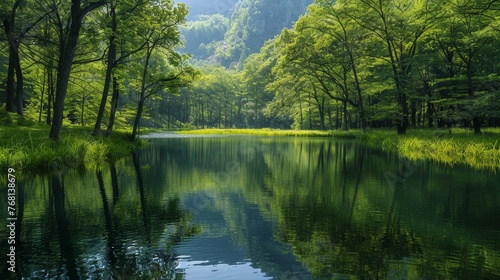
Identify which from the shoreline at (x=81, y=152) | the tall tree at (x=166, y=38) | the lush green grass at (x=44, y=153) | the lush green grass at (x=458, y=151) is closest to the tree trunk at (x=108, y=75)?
the tall tree at (x=166, y=38)

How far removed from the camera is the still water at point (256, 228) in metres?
5.48

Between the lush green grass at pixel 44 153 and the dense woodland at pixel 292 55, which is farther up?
the dense woodland at pixel 292 55

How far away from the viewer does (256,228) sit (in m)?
7.72

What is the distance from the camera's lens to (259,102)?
101 meters

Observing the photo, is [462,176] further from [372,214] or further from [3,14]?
[3,14]

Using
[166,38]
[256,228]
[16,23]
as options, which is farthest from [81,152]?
[16,23]

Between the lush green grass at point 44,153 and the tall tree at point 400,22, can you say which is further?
the tall tree at point 400,22

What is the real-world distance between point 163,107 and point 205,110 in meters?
15.0

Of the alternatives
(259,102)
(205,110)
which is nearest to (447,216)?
(259,102)

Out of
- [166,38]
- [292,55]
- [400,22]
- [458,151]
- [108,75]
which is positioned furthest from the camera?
[292,55]

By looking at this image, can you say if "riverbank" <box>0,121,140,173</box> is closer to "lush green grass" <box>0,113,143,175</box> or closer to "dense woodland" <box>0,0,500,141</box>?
"lush green grass" <box>0,113,143,175</box>

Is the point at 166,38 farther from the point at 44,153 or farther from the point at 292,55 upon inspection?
the point at 292,55

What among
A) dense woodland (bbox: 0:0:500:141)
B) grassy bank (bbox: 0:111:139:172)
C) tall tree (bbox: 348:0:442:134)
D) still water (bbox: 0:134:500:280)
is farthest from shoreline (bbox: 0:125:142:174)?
tall tree (bbox: 348:0:442:134)

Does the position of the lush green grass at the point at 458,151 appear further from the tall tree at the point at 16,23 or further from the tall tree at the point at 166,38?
the tall tree at the point at 16,23
